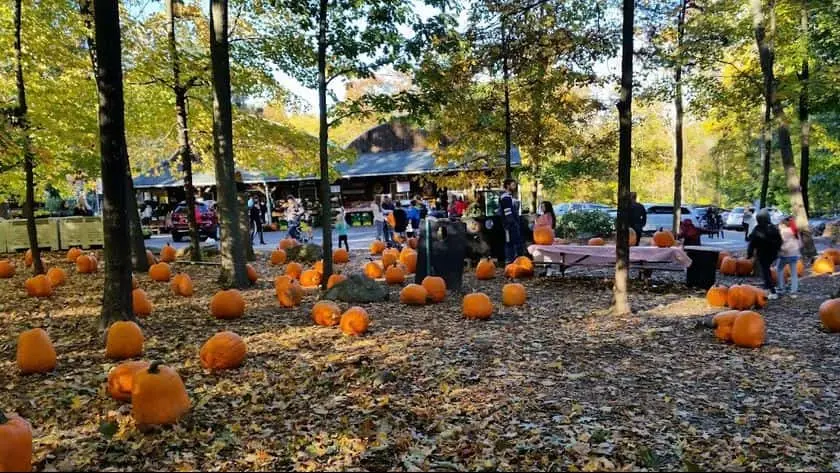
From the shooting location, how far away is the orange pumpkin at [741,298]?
7.60m

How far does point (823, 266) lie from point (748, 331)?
24.7 ft

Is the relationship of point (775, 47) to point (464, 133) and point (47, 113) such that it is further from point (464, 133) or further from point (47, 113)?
point (47, 113)

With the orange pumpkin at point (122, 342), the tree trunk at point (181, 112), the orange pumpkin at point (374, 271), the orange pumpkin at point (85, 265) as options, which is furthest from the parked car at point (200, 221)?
the orange pumpkin at point (122, 342)

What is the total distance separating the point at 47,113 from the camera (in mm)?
10664

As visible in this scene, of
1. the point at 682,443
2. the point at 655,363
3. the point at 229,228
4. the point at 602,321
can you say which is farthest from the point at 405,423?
the point at 229,228

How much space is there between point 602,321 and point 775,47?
10.0m

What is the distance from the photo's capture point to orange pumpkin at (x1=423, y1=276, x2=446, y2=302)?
26.7 ft

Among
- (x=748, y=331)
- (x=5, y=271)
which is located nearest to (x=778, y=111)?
(x=748, y=331)

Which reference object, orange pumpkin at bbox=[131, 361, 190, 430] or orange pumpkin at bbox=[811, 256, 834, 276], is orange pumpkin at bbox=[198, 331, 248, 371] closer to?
orange pumpkin at bbox=[131, 361, 190, 430]

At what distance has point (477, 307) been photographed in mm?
7016

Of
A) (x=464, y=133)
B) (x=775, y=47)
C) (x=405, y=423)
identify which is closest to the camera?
(x=405, y=423)

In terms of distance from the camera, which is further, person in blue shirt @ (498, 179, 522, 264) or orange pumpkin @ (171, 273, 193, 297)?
person in blue shirt @ (498, 179, 522, 264)

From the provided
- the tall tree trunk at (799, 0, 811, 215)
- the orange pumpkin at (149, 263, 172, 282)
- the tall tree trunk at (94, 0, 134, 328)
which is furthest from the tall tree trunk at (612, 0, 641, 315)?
the orange pumpkin at (149, 263, 172, 282)

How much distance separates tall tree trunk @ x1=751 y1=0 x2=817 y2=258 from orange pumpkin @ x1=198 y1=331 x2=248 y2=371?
12492mm
